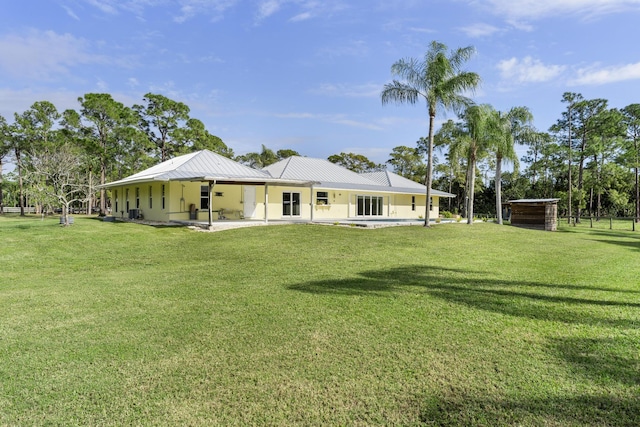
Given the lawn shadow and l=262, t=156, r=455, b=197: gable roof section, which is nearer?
the lawn shadow

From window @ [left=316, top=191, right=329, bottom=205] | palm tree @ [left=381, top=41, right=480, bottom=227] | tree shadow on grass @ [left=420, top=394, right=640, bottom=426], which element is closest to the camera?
tree shadow on grass @ [left=420, top=394, right=640, bottom=426]

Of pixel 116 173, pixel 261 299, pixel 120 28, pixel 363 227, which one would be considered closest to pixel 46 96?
pixel 116 173

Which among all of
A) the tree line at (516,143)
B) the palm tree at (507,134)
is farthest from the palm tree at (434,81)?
the palm tree at (507,134)

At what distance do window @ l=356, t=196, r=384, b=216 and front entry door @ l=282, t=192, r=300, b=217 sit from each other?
5.42 meters

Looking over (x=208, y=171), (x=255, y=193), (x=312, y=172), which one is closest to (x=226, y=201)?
(x=255, y=193)

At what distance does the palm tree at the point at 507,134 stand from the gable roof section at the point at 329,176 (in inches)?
217

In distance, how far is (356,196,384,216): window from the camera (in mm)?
25969

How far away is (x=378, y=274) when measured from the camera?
7348mm

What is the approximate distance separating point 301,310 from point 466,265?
5.12 meters

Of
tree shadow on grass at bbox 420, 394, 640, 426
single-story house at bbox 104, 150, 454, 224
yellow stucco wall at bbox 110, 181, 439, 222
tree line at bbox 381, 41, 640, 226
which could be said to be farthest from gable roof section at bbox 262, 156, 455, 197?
tree shadow on grass at bbox 420, 394, 640, 426

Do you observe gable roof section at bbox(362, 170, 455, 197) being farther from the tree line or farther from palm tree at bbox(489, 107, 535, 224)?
palm tree at bbox(489, 107, 535, 224)

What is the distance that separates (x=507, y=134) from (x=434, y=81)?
9.42 metres

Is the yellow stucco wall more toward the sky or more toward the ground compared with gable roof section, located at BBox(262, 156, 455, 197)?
more toward the ground

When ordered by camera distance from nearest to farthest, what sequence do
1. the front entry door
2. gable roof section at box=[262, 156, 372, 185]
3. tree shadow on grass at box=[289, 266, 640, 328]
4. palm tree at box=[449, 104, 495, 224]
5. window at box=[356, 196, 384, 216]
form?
tree shadow on grass at box=[289, 266, 640, 328] → palm tree at box=[449, 104, 495, 224] → the front entry door → gable roof section at box=[262, 156, 372, 185] → window at box=[356, 196, 384, 216]
